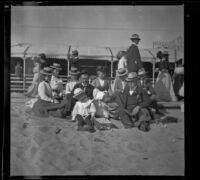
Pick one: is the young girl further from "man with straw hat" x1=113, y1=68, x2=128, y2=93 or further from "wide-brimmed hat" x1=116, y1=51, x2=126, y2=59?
"wide-brimmed hat" x1=116, y1=51, x2=126, y2=59

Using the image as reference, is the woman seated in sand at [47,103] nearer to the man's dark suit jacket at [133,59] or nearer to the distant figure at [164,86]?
the man's dark suit jacket at [133,59]

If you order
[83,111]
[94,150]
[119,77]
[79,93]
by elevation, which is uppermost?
[119,77]

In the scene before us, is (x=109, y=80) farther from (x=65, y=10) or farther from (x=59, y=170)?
(x=59, y=170)

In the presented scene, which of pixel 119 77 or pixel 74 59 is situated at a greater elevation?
pixel 74 59

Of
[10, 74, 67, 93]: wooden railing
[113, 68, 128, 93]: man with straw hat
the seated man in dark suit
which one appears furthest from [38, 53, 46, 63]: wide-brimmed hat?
[113, 68, 128, 93]: man with straw hat

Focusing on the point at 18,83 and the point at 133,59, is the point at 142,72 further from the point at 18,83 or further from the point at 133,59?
the point at 18,83

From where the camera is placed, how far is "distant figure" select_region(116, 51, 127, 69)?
1.61 m

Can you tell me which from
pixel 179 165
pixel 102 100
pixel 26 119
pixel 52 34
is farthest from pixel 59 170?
pixel 52 34

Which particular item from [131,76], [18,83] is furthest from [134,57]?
[18,83]

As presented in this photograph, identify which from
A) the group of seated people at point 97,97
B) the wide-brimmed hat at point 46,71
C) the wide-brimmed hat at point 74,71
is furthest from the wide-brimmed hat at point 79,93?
the wide-brimmed hat at point 46,71

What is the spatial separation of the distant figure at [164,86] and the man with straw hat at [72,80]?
1.75 ft

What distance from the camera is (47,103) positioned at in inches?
63.1

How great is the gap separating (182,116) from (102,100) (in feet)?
1.77

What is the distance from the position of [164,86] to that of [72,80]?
61 centimetres
